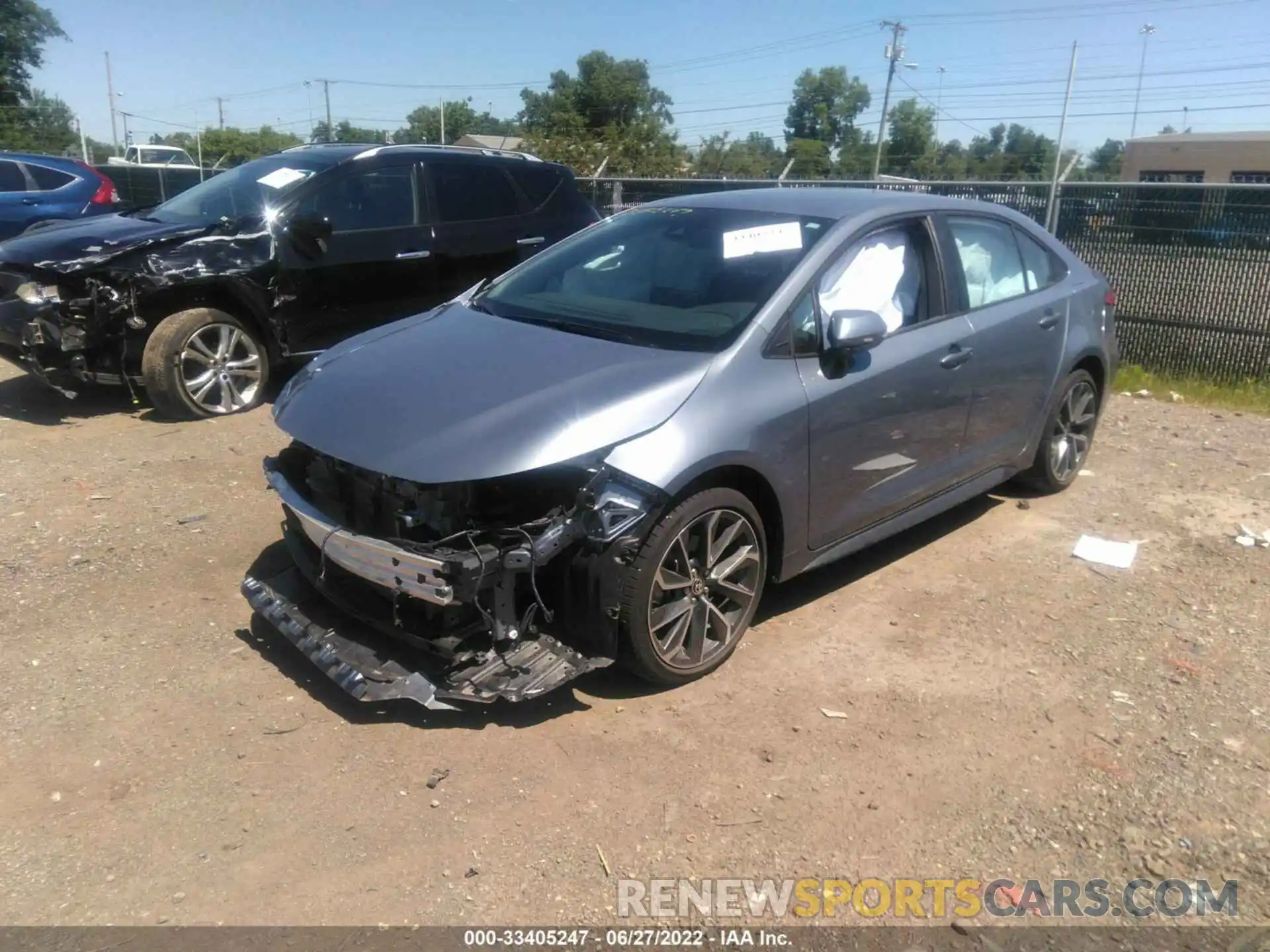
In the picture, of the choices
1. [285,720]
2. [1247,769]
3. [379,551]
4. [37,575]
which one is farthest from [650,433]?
[37,575]

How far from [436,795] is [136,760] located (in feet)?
3.39

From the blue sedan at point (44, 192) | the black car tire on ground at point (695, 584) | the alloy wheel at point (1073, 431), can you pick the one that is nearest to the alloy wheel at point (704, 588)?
the black car tire on ground at point (695, 584)

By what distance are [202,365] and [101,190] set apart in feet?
23.4

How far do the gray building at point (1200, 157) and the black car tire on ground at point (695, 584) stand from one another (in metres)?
50.2

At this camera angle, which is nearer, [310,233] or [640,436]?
[640,436]

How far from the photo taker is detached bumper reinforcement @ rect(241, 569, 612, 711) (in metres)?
3.34

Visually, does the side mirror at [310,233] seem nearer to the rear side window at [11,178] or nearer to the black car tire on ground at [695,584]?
the black car tire on ground at [695,584]

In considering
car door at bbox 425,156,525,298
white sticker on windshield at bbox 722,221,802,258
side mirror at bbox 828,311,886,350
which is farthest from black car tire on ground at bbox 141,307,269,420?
side mirror at bbox 828,311,886,350

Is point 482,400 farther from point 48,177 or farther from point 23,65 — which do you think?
point 23,65

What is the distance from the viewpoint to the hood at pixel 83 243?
6.70m

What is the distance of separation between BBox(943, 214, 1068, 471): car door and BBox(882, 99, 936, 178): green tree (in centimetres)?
7091

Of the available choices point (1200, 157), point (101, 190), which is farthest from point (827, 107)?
point (101, 190)

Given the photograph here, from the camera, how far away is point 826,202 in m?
4.68

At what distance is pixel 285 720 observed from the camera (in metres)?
3.62
